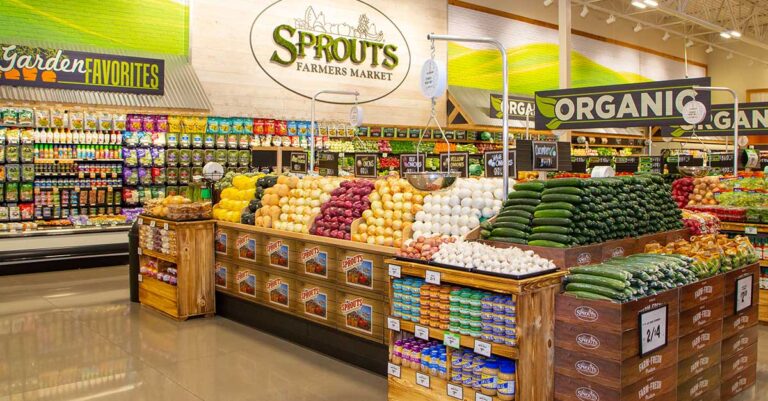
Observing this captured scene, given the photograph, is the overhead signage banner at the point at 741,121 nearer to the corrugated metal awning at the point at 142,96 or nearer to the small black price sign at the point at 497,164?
the small black price sign at the point at 497,164

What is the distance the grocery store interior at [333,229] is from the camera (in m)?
3.70

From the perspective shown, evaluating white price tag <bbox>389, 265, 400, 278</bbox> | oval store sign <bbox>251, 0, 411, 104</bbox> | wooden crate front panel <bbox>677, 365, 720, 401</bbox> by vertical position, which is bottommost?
wooden crate front panel <bbox>677, 365, 720, 401</bbox>

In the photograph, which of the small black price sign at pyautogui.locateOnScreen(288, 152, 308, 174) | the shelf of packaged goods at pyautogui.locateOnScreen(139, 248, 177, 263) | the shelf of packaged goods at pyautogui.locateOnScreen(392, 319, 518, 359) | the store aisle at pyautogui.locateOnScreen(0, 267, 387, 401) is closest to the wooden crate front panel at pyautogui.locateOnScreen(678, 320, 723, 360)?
the shelf of packaged goods at pyautogui.locateOnScreen(392, 319, 518, 359)

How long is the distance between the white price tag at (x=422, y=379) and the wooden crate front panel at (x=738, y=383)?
2060 mm

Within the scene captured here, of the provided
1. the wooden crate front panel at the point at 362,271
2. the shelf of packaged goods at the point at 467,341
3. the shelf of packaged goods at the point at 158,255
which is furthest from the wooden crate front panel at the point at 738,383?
the shelf of packaged goods at the point at 158,255

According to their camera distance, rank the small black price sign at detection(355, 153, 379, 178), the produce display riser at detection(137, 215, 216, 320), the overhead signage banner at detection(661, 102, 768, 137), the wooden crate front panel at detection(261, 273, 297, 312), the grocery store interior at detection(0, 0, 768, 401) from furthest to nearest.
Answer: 1. the overhead signage banner at detection(661, 102, 768, 137)
2. the small black price sign at detection(355, 153, 379, 178)
3. the produce display riser at detection(137, 215, 216, 320)
4. the wooden crate front panel at detection(261, 273, 297, 312)
5. the grocery store interior at detection(0, 0, 768, 401)

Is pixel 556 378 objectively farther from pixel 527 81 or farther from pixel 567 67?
pixel 527 81

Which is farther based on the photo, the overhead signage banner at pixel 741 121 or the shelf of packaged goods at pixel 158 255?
the overhead signage banner at pixel 741 121

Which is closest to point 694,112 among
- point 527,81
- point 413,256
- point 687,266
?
point 687,266

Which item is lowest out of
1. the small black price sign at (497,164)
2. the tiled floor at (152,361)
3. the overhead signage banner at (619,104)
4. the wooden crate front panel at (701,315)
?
the tiled floor at (152,361)

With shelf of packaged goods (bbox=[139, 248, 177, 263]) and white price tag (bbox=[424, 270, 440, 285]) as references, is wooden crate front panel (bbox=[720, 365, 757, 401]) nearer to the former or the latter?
white price tag (bbox=[424, 270, 440, 285])

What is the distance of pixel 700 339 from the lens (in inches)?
160

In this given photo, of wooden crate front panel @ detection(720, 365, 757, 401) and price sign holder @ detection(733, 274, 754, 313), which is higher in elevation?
price sign holder @ detection(733, 274, 754, 313)

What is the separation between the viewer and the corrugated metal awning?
32.1 ft
